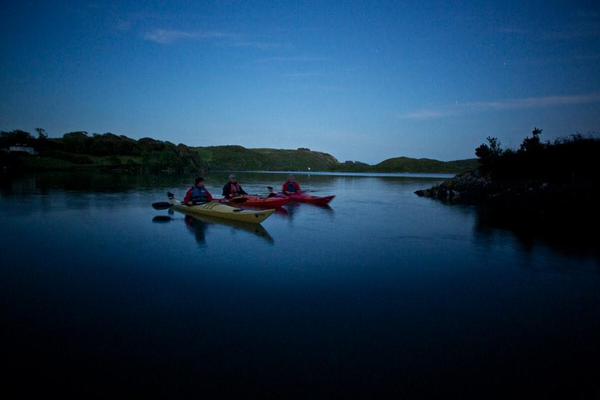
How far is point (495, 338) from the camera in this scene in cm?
507

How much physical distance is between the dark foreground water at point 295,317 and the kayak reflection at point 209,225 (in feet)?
1.04

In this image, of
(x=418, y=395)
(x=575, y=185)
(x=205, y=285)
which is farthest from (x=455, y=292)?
(x=575, y=185)

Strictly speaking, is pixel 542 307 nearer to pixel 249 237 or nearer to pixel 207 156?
pixel 249 237

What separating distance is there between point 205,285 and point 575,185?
1977cm

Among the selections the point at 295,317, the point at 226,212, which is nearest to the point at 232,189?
the point at 226,212

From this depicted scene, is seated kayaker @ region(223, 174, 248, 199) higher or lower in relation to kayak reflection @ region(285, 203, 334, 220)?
higher

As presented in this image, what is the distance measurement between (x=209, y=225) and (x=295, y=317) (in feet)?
29.7

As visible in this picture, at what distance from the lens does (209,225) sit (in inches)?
547

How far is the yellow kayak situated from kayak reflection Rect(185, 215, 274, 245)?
19 centimetres

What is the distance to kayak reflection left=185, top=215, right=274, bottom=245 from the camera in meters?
11.9

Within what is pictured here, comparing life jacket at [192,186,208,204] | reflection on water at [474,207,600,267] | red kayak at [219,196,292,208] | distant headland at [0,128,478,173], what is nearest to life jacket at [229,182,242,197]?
red kayak at [219,196,292,208]

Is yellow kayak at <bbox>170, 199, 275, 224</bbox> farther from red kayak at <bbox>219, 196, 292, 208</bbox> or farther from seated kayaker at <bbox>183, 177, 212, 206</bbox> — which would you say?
red kayak at <bbox>219, 196, 292, 208</bbox>

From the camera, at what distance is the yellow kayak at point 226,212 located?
526 inches

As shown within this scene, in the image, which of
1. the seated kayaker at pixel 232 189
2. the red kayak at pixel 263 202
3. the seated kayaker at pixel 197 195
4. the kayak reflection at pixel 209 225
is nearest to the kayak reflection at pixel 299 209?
the red kayak at pixel 263 202
